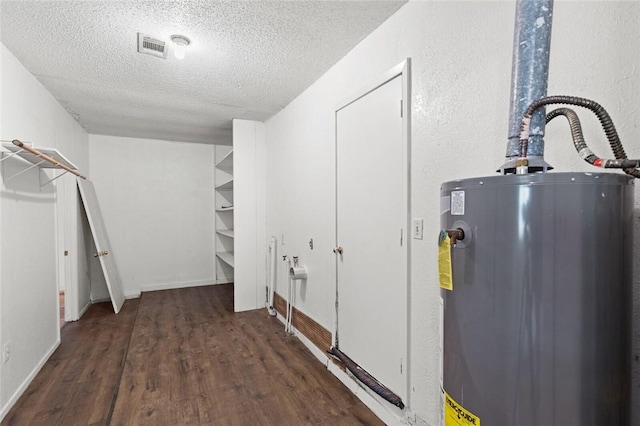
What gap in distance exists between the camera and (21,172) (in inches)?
92.7

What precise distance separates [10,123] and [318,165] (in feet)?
7.48

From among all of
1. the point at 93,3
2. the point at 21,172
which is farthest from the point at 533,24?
the point at 21,172

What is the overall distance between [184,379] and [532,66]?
291 centimetres

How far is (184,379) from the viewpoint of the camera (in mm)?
2525

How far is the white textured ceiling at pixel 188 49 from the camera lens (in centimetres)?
185

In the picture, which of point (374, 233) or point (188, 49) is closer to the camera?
point (374, 233)

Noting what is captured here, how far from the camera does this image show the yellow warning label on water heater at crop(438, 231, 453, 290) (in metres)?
0.95

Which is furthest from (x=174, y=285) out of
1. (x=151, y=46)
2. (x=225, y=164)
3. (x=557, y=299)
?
(x=557, y=299)

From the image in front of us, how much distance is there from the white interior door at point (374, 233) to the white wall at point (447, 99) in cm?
11

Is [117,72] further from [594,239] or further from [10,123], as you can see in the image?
[594,239]

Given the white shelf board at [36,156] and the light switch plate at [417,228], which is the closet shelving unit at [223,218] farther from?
the light switch plate at [417,228]

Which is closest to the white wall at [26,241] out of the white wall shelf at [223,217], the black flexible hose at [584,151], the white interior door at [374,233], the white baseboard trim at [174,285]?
the white baseboard trim at [174,285]

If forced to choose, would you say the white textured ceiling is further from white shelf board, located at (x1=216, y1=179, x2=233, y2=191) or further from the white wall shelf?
the white wall shelf

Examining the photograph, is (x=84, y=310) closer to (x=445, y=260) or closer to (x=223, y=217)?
(x=223, y=217)
